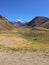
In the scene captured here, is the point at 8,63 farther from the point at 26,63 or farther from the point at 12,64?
the point at 26,63

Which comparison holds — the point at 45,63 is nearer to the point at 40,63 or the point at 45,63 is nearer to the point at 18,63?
the point at 40,63

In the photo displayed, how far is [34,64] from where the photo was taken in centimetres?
1900

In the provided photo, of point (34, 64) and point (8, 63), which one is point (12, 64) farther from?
point (34, 64)

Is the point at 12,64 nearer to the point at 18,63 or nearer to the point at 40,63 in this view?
the point at 18,63

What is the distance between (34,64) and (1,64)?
343 cm

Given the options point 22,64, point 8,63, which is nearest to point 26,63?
point 22,64

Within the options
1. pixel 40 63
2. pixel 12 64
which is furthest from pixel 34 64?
pixel 12 64

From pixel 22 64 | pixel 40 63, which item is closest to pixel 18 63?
pixel 22 64

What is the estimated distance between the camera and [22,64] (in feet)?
62.3

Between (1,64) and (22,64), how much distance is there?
85.7 inches

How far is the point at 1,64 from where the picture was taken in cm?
1891

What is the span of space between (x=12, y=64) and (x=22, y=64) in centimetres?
104

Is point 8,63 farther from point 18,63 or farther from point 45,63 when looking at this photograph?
point 45,63

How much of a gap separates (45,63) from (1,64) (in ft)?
15.4
